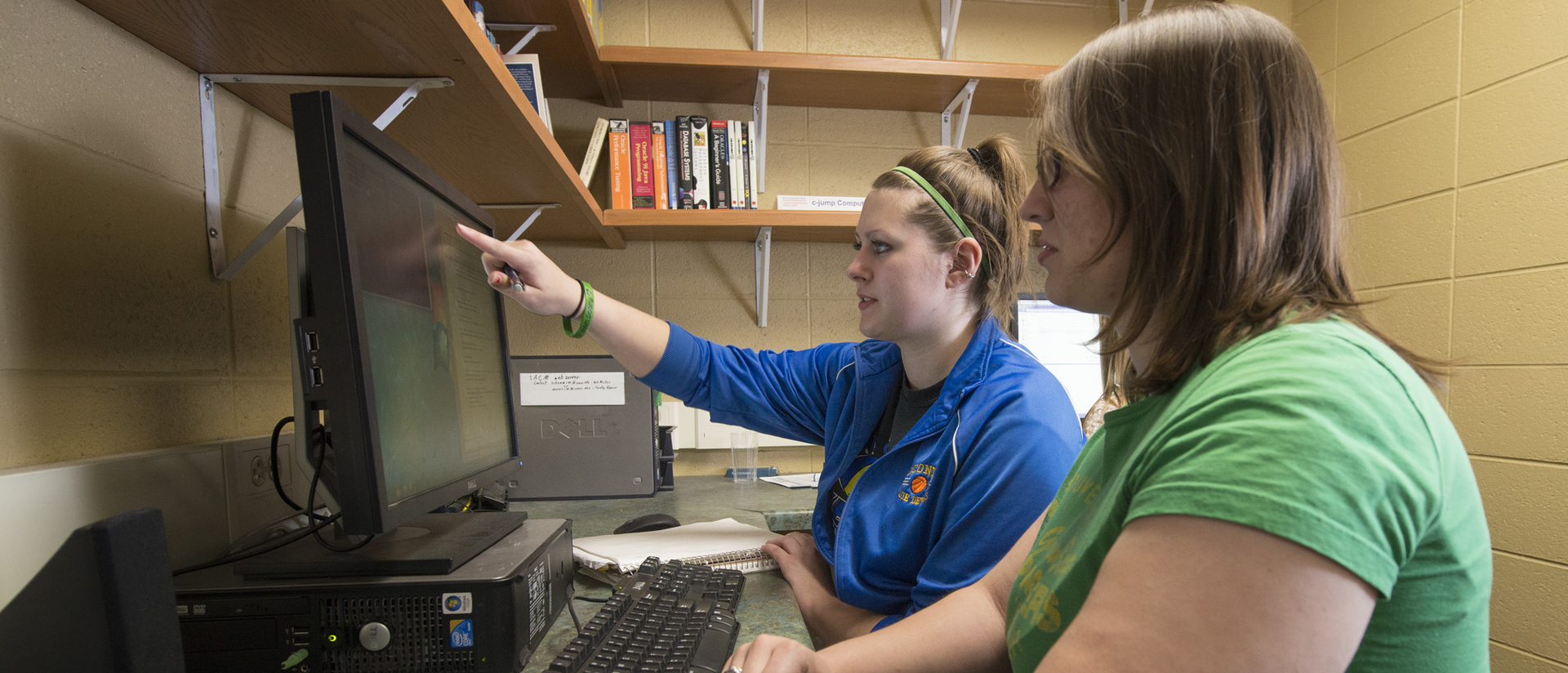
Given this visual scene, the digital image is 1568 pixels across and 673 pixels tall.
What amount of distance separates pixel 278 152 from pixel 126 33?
311 mm

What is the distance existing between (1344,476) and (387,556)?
2.39 ft

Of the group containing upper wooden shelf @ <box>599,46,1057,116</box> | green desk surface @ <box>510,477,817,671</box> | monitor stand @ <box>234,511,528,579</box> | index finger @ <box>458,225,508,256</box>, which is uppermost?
upper wooden shelf @ <box>599,46,1057,116</box>

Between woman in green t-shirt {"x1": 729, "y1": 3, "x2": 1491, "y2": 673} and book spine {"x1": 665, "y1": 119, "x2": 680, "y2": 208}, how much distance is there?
4.73ft

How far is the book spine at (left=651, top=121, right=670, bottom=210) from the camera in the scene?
6.49ft

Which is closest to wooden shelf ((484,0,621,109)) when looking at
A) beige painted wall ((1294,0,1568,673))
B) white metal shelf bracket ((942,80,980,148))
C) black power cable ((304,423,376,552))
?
white metal shelf bracket ((942,80,980,148))

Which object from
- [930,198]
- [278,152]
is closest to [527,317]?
[278,152]

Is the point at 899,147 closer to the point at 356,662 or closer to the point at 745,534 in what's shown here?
the point at 745,534

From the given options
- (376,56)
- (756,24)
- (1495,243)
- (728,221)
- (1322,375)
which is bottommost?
(1322,375)

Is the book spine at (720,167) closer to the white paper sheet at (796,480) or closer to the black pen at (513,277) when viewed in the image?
the white paper sheet at (796,480)

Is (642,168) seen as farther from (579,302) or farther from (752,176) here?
(579,302)

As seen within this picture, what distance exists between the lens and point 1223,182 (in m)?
0.51

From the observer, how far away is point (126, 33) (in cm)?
82

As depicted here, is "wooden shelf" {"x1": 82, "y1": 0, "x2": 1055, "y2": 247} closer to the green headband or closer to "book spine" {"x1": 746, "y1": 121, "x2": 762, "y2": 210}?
"book spine" {"x1": 746, "y1": 121, "x2": 762, "y2": 210}

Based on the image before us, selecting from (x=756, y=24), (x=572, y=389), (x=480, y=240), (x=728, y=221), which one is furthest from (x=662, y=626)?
(x=756, y=24)
